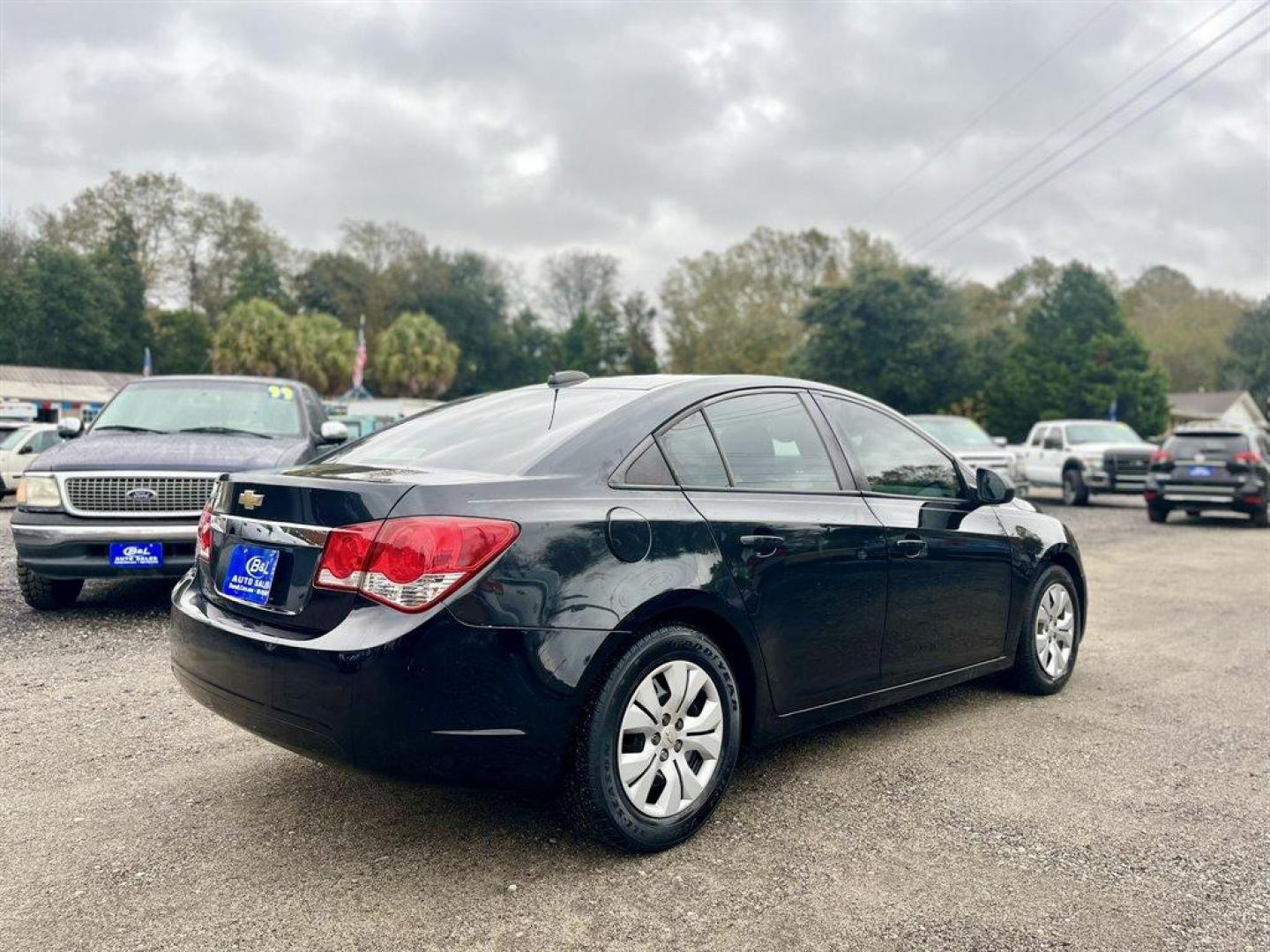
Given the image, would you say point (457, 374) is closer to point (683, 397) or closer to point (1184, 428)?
point (1184, 428)

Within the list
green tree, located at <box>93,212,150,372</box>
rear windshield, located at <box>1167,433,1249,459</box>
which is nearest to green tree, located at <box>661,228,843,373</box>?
green tree, located at <box>93,212,150,372</box>

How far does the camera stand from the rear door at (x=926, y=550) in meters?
4.20

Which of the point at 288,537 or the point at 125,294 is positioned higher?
the point at 125,294

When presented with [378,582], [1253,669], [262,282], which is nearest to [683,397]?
[378,582]

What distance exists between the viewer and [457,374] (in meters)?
72.5

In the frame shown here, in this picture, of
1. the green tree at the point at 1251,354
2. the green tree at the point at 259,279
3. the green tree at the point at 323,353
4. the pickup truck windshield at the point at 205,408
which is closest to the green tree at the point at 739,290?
the green tree at the point at 323,353

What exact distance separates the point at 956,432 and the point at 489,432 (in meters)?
17.0

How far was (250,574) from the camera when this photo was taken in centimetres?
330

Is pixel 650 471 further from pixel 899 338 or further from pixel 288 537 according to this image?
pixel 899 338

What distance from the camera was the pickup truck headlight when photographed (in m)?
6.50

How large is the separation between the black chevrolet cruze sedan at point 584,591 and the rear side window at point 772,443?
0.01 metres

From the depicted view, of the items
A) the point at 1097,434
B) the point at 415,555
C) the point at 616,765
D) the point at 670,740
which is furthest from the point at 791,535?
the point at 1097,434

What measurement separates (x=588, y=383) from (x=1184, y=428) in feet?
51.3

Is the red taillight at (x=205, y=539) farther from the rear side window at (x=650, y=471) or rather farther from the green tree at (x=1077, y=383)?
the green tree at (x=1077, y=383)
